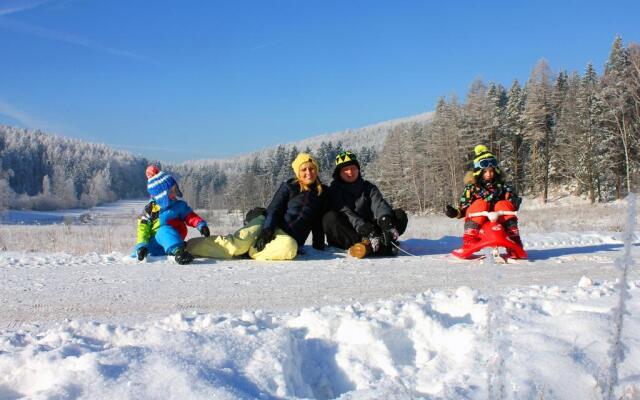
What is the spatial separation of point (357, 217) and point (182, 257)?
2.89 meters

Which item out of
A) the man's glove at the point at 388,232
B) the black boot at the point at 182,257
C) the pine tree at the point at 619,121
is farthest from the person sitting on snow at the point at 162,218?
the pine tree at the point at 619,121

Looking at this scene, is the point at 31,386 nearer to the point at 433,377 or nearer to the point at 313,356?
the point at 313,356

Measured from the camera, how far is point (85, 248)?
792 cm

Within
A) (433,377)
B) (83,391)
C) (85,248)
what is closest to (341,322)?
(433,377)

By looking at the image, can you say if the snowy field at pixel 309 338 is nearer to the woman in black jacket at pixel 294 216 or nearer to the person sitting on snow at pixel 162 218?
the person sitting on snow at pixel 162 218

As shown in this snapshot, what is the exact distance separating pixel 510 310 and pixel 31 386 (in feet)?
10.6

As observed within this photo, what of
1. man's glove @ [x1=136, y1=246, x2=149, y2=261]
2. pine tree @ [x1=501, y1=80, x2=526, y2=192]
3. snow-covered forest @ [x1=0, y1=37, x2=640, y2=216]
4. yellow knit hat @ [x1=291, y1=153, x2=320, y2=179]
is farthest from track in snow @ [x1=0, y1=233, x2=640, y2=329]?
pine tree @ [x1=501, y1=80, x2=526, y2=192]

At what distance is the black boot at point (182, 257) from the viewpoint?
6.19 m

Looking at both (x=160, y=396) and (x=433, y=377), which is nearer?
(x=160, y=396)

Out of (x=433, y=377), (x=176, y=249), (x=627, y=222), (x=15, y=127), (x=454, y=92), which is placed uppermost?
(x=15, y=127)

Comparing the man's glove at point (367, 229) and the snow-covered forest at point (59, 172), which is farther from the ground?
the snow-covered forest at point (59, 172)

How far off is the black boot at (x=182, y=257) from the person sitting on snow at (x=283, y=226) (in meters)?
0.55

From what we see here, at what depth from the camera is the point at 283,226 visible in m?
7.34

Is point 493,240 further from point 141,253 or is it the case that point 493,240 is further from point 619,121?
point 619,121
